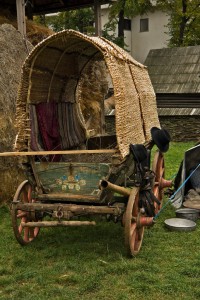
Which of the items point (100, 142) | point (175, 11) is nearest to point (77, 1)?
point (100, 142)

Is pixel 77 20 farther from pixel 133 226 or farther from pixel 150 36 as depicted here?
pixel 133 226

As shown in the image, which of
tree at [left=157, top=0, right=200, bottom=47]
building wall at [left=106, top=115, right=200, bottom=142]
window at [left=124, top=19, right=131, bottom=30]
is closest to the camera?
building wall at [left=106, top=115, right=200, bottom=142]

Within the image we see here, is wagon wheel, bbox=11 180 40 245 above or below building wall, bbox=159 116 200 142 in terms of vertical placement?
below

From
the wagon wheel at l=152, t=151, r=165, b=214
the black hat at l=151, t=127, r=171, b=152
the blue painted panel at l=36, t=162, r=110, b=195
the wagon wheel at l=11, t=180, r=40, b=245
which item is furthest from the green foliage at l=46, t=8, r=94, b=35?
the blue painted panel at l=36, t=162, r=110, b=195

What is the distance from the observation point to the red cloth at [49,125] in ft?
21.0

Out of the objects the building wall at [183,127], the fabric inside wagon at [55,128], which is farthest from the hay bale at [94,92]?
the building wall at [183,127]

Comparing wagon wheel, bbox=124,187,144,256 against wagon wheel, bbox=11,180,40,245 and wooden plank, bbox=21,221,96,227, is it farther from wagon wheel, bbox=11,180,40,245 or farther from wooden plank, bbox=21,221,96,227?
wagon wheel, bbox=11,180,40,245

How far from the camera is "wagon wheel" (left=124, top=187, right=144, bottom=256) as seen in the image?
16.9 feet

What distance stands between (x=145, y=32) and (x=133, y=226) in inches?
983

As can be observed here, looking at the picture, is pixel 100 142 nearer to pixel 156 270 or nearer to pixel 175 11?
pixel 156 270

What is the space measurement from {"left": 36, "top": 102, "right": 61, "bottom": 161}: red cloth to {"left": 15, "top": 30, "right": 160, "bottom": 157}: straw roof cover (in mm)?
134

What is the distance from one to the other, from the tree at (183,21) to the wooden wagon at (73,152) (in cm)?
1797

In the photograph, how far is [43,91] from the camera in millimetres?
6598

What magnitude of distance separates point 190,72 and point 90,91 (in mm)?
8033
